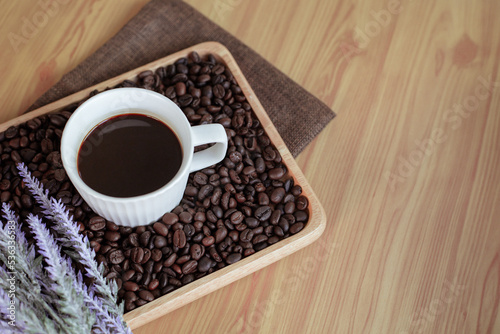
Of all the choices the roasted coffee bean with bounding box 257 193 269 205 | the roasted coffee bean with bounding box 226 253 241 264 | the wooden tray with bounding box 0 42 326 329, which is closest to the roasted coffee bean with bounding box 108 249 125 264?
the wooden tray with bounding box 0 42 326 329

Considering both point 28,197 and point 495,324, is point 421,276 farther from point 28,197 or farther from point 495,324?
point 28,197

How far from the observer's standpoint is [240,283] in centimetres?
106

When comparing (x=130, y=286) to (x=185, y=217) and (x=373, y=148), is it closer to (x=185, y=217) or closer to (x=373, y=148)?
(x=185, y=217)

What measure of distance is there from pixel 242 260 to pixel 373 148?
1.56 feet

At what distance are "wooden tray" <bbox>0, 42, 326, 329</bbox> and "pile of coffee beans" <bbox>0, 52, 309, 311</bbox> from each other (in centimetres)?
2

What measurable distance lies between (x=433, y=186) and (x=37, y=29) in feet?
3.80

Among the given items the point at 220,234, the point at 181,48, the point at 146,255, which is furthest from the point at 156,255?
the point at 181,48

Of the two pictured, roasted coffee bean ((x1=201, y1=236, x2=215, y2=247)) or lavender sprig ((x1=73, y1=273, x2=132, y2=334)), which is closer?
lavender sprig ((x1=73, y1=273, x2=132, y2=334))

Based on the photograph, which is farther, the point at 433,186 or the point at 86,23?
the point at 86,23

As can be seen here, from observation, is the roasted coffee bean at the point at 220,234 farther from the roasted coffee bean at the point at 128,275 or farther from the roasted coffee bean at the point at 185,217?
the roasted coffee bean at the point at 128,275

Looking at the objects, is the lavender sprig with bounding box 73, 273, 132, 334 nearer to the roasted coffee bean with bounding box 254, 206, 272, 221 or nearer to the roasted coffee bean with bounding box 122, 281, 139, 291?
the roasted coffee bean with bounding box 122, 281, 139, 291

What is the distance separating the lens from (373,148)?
1.22 metres

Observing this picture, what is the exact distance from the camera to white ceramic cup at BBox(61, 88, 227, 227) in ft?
2.85

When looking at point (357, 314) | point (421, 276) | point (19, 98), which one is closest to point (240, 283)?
point (357, 314)
